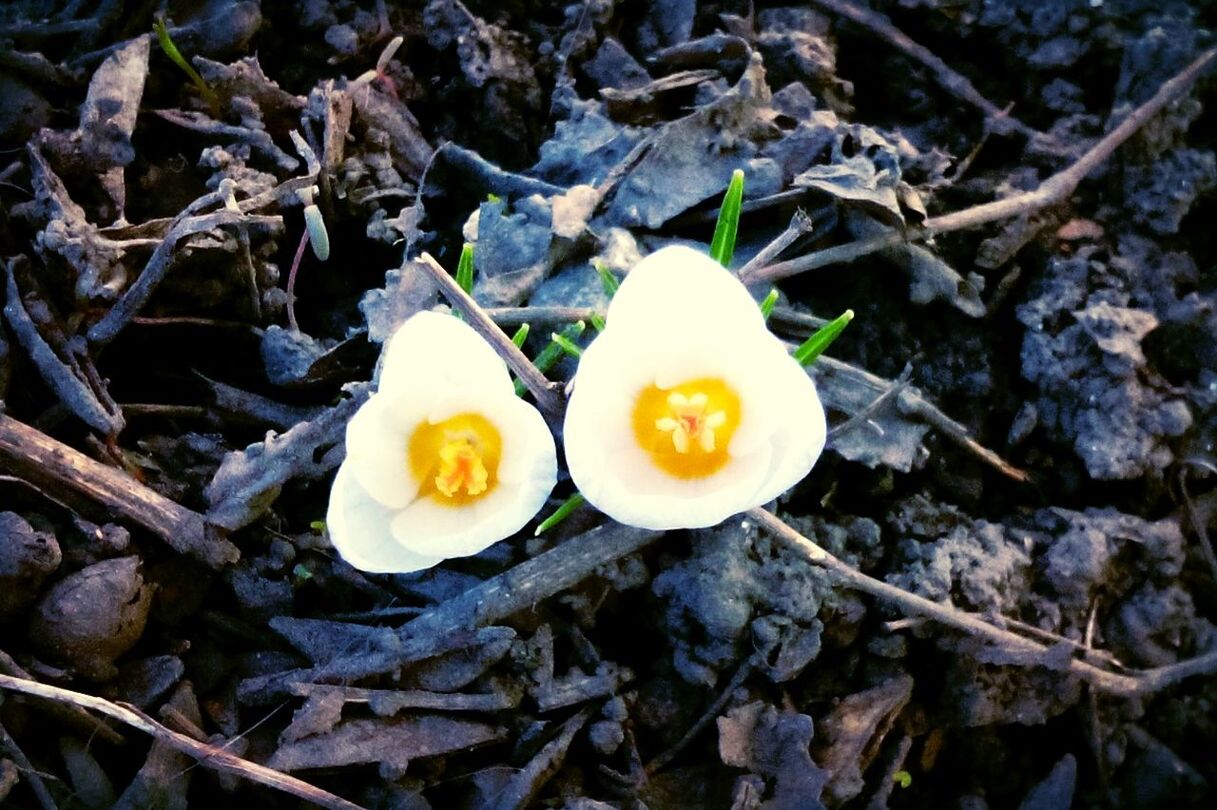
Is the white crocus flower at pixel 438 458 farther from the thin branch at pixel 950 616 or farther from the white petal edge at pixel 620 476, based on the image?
the thin branch at pixel 950 616

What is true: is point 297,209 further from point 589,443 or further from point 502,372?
point 589,443

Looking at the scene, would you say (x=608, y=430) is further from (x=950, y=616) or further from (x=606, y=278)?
(x=950, y=616)

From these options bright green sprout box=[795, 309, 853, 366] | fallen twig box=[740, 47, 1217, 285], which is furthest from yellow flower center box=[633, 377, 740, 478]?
fallen twig box=[740, 47, 1217, 285]

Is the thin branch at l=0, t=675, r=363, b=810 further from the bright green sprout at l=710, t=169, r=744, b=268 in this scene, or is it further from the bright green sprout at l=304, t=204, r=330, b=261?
the bright green sprout at l=710, t=169, r=744, b=268

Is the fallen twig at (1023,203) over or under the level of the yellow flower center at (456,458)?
over

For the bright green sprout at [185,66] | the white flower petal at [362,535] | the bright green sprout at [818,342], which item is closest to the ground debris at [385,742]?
the white flower petal at [362,535]

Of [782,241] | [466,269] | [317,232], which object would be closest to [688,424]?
[782,241]
